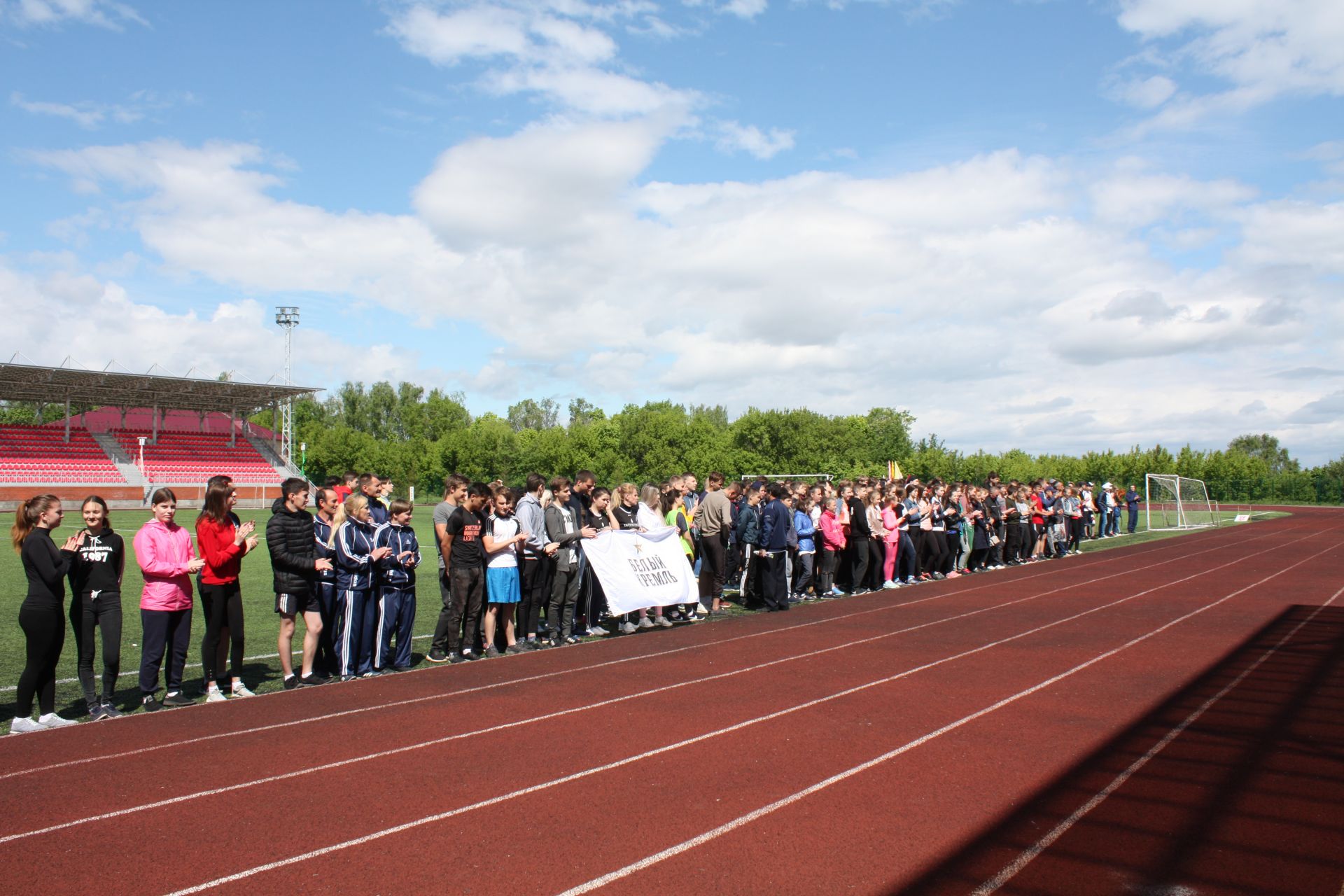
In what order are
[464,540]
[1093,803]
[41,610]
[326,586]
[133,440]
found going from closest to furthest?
[1093,803]
[41,610]
[326,586]
[464,540]
[133,440]

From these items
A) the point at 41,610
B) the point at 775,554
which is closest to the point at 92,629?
the point at 41,610

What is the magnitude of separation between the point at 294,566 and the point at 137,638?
4489 mm

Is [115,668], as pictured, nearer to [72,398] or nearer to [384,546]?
[384,546]

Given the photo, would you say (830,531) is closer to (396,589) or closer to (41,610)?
(396,589)

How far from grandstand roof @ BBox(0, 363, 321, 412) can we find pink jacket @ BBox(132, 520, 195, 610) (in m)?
48.8

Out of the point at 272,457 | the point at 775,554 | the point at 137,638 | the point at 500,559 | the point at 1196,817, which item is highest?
the point at 272,457

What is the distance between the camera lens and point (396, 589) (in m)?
8.89

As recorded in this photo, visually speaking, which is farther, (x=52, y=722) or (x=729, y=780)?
(x=52, y=722)

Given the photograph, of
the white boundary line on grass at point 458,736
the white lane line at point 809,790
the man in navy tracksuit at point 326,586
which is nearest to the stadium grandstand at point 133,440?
the man in navy tracksuit at point 326,586

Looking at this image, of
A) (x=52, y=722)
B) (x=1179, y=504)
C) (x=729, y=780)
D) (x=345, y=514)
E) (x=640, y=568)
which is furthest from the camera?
(x=1179, y=504)

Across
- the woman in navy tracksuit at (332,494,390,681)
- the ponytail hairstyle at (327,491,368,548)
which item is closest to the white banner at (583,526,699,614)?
the woman in navy tracksuit at (332,494,390,681)

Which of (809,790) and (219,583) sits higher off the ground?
(219,583)

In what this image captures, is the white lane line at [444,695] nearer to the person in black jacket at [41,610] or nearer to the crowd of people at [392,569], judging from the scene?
the person in black jacket at [41,610]

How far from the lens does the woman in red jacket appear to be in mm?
7645
